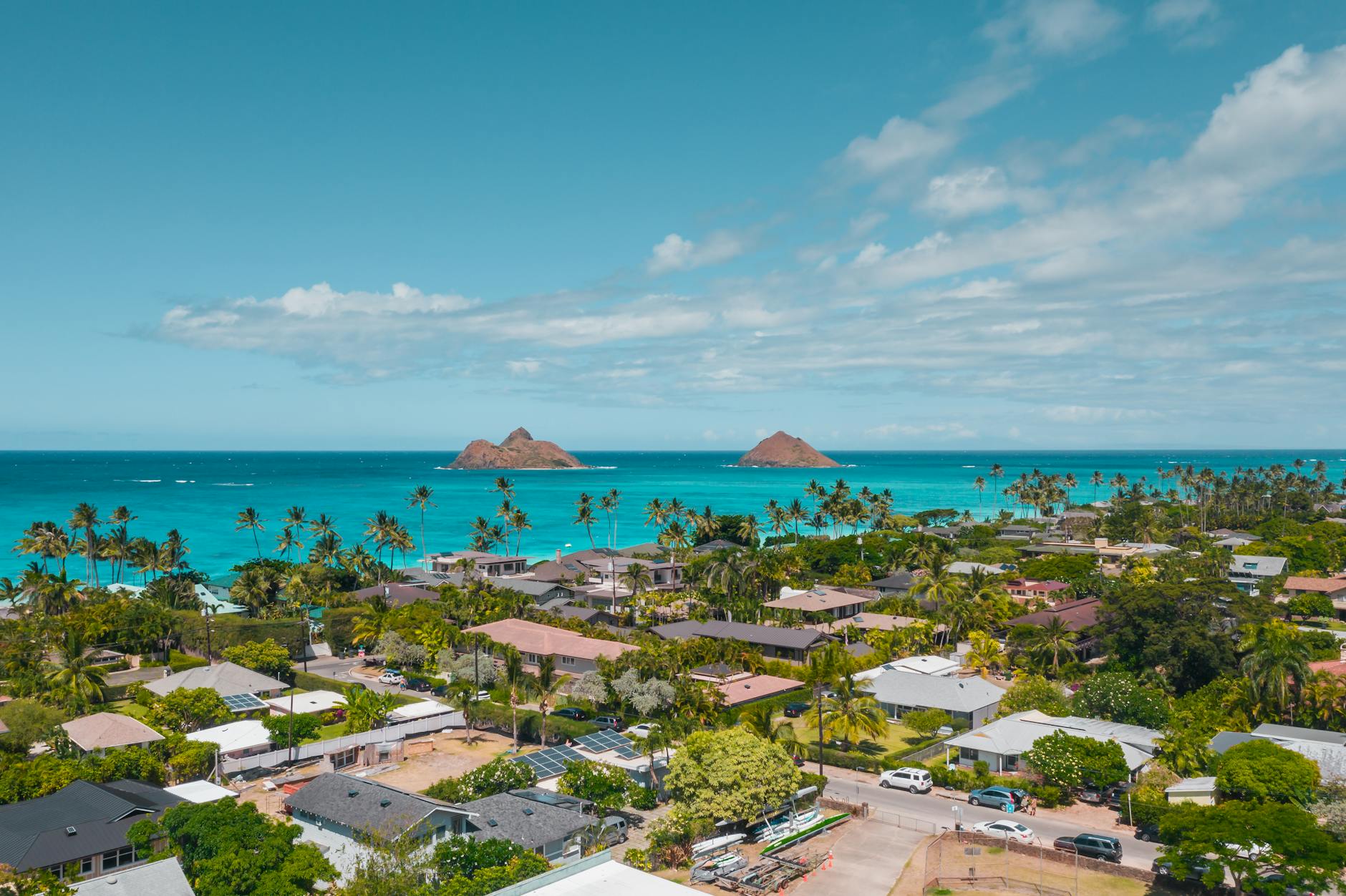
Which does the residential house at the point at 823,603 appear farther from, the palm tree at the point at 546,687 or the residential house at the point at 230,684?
the residential house at the point at 230,684

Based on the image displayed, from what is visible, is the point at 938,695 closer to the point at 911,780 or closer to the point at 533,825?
the point at 911,780

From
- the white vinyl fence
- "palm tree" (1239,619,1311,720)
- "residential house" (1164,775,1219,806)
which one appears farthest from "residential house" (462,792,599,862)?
"palm tree" (1239,619,1311,720)

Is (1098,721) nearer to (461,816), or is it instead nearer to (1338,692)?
(1338,692)

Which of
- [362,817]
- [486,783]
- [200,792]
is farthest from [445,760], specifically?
[362,817]

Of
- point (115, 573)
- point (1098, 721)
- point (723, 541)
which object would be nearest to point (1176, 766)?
point (1098, 721)

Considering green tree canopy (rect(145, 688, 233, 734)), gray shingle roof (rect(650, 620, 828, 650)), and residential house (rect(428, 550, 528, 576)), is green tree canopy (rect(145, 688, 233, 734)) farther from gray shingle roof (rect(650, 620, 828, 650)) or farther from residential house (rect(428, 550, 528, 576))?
residential house (rect(428, 550, 528, 576))

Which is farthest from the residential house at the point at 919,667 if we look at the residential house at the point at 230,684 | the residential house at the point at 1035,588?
the residential house at the point at 230,684
